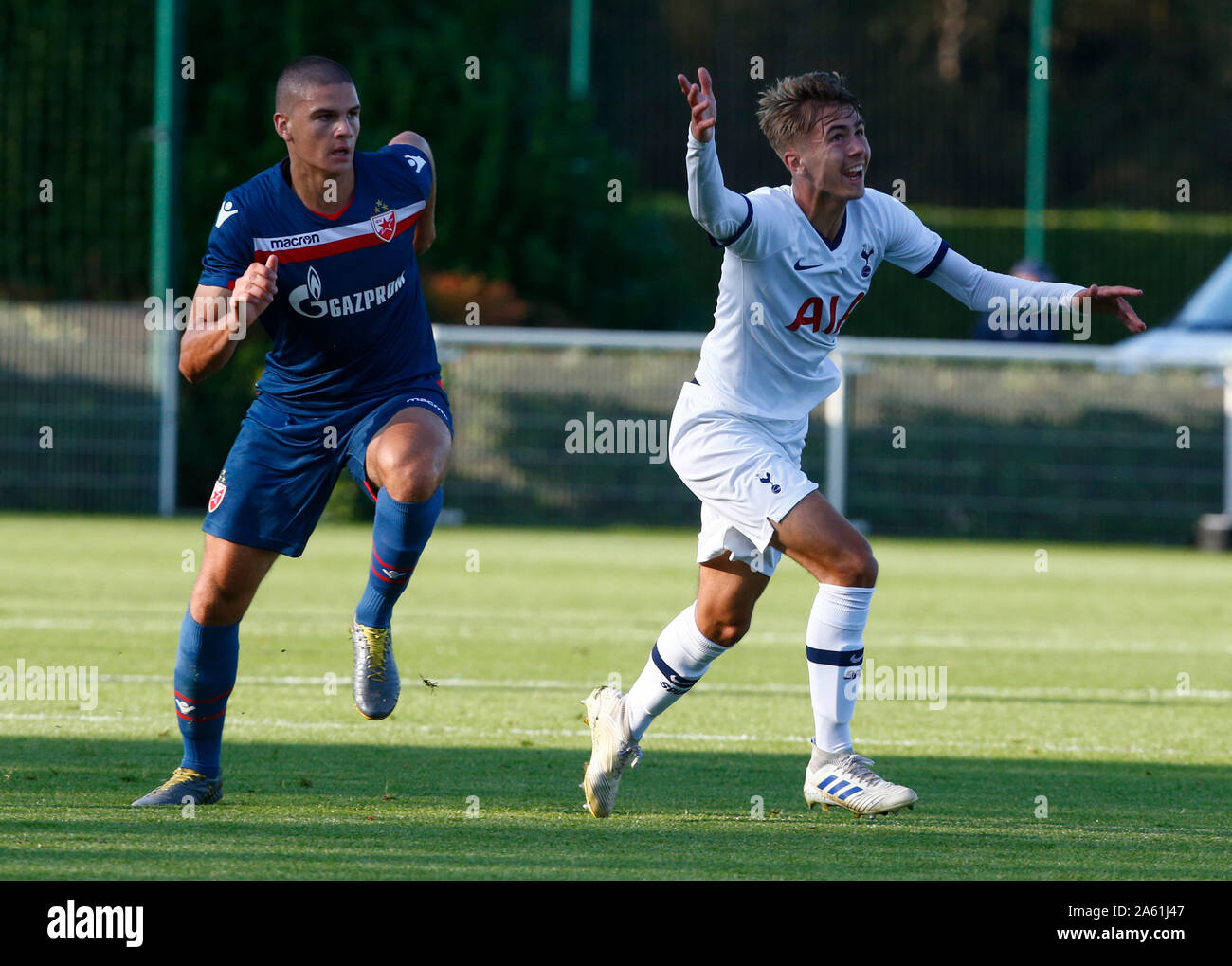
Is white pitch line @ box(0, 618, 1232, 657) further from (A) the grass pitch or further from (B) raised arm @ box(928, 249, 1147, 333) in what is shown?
(B) raised arm @ box(928, 249, 1147, 333)

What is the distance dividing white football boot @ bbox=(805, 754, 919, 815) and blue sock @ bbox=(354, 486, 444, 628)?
54.4 inches

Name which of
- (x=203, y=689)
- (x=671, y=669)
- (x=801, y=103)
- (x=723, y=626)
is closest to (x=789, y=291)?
(x=801, y=103)

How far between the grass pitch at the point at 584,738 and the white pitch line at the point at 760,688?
0.03 metres

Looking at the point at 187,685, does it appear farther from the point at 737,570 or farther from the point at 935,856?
the point at 935,856

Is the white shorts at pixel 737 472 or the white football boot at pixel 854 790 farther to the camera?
the white shorts at pixel 737 472

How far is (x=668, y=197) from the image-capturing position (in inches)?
1300

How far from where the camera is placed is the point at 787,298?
20.0 feet

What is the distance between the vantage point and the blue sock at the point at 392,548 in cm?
615

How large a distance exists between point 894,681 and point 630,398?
1017 centimetres

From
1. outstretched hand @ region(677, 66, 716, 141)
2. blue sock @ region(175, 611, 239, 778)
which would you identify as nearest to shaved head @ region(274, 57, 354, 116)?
outstretched hand @ region(677, 66, 716, 141)

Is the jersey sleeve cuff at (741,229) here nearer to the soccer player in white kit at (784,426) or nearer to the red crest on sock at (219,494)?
the soccer player in white kit at (784,426)

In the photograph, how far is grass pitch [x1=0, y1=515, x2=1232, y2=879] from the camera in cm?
521

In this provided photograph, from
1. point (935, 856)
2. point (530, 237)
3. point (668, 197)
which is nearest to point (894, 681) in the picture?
point (935, 856)

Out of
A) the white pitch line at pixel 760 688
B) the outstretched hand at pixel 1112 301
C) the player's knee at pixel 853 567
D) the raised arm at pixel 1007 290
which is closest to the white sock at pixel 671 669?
the player's knee at pixel 853 567
